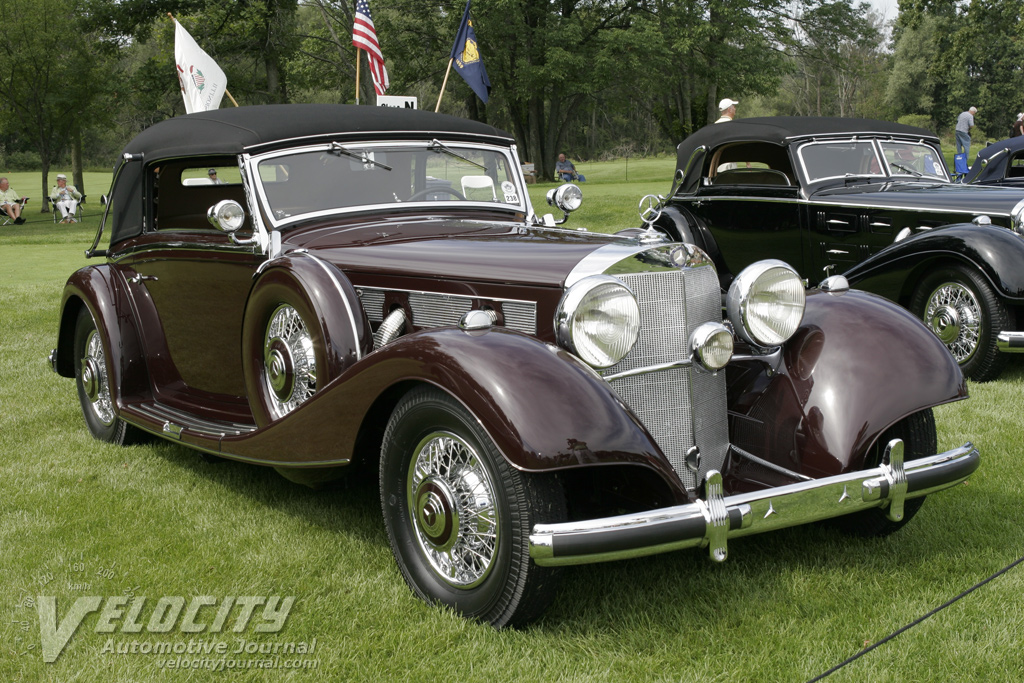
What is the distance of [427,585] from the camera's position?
3074mm

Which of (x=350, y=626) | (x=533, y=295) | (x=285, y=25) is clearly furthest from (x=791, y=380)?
(x=285, y=25)

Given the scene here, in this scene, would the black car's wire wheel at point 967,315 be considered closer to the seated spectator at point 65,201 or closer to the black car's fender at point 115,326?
the black car's fender at point 115,326

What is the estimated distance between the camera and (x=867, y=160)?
8.19m

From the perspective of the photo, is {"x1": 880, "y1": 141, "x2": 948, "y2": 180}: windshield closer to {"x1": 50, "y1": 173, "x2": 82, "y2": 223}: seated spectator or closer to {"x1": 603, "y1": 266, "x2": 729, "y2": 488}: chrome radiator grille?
{"x1": 603, "y1": 266, "x2": 729, "y2": 488}: chrome radiator grille

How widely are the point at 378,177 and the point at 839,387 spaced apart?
2.46 metres

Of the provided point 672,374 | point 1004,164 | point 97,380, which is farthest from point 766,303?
point 1004,164

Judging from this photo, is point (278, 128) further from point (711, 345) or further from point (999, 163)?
point (999, 163)

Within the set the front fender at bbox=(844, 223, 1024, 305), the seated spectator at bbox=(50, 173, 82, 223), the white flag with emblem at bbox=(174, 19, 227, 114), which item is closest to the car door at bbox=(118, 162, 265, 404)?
the front fender at bbox=(844, 223, 1024, 305)

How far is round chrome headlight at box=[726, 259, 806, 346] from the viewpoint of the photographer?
325 cm

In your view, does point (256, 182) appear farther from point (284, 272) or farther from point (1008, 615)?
point (1008, 615)

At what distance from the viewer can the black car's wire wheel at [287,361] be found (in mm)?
3787

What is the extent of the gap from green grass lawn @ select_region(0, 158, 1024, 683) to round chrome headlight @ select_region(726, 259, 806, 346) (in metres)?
0.90

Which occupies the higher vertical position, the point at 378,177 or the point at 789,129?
the point at 789,129

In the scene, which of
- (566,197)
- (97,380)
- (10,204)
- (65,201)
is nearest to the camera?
(566,197)
